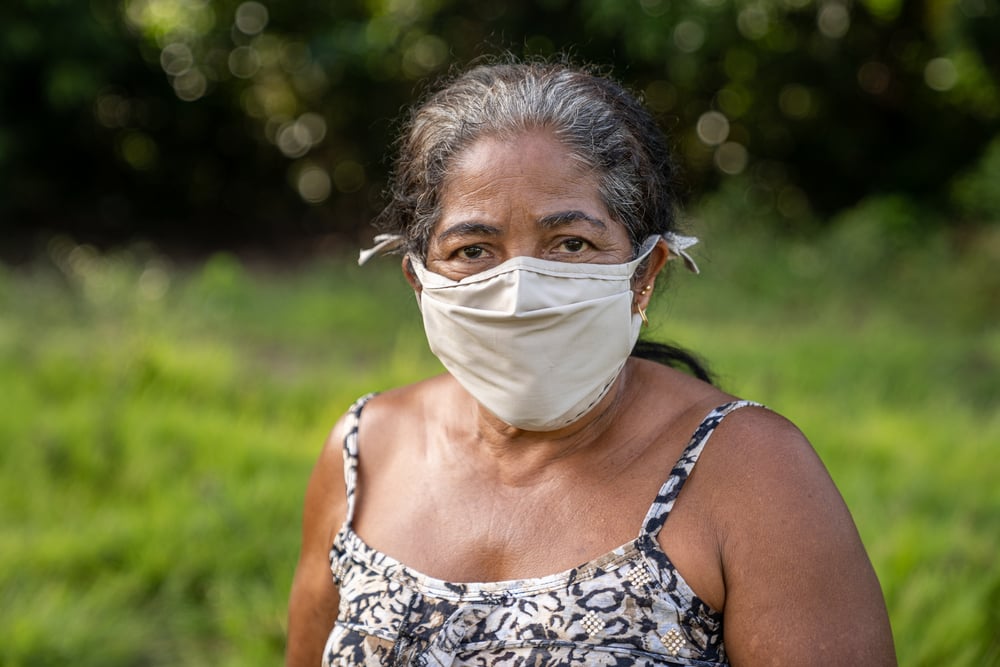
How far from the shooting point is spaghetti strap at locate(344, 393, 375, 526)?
1.92 meters

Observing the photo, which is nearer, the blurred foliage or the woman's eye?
the woman's eye

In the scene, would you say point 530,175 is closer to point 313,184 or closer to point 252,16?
point 252,16

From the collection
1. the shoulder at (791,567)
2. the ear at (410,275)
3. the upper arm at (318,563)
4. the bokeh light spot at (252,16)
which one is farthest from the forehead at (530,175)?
the bokeh light spot at (252,16)

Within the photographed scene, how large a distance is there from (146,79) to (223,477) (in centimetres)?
886

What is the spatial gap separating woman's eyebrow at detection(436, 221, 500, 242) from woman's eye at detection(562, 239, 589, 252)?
4.5 inches

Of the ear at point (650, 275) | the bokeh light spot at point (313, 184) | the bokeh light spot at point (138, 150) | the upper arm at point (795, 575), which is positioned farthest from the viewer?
the bokeh light spot at point (313, 184)

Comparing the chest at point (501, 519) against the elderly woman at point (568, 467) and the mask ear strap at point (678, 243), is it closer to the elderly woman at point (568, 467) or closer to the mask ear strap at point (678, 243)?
the elderly woman at point (568, 467)

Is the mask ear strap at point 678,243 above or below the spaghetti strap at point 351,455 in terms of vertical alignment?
→ above

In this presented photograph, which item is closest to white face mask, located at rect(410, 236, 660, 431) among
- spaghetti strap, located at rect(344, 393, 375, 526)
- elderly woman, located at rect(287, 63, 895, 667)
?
elderly woman, located at rect(287, 63, 895, 667)

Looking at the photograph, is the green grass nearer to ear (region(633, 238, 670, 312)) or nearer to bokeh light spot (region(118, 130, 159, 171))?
ear (region(633, 238, 670, 312))

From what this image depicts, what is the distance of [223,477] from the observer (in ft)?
13.6

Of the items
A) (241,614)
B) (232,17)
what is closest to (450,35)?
(232,17)

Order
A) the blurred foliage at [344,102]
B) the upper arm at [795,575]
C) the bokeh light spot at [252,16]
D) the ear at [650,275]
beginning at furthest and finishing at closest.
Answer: the bokeh light spot at [252,16] → the blurred foliage at [344,102] → the ear at [650,275] → the upper arm at [795,575]

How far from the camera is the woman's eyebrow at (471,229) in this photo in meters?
1.67
